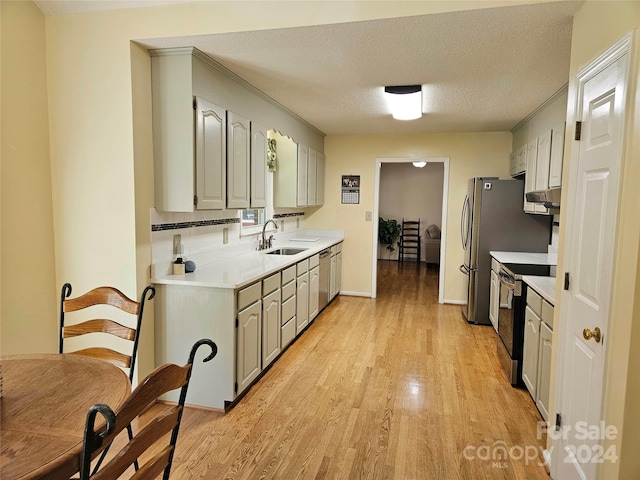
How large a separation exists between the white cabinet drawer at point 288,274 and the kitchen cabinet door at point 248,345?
0.49 meters

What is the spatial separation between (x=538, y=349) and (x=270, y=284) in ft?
6.27

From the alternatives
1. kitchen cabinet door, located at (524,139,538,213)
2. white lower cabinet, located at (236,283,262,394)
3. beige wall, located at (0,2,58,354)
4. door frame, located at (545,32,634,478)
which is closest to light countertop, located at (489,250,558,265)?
kitchen cabinet door, located at (524,139,538,213)

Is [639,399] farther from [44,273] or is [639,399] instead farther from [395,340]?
[44,273]

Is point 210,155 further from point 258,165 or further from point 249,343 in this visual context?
point 249,343

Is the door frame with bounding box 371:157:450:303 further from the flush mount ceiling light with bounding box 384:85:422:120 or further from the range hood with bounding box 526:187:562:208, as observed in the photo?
the flush mount ceiling light with bounding box 384:85:422:120

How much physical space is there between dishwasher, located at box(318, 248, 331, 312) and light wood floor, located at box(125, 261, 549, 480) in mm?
745

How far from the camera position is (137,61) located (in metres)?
2.46

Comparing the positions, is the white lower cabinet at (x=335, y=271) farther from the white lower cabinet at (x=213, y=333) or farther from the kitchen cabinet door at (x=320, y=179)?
the white lower cabinet at (x=213, y=333)

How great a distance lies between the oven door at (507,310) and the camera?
3053 mm

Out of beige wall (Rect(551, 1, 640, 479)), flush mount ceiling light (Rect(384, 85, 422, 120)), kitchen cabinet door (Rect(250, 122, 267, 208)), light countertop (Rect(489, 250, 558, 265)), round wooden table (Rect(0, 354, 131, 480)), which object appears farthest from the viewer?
light countertop (Rect(489, 250, 558, 265))

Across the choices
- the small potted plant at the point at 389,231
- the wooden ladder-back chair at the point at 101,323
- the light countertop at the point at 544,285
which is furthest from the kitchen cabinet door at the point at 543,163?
the small potted plant at the point at 389,231

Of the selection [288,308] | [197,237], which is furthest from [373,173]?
[197,237]

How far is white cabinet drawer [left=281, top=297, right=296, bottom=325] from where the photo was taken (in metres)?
3.44

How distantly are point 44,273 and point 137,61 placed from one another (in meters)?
1.47
